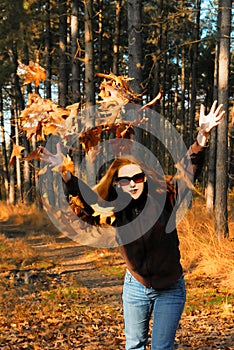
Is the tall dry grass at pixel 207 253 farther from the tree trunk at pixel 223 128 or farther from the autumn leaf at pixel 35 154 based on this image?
the autumn leaf at pixel 35 154

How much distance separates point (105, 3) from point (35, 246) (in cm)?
1213

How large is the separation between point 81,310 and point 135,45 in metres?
5.16

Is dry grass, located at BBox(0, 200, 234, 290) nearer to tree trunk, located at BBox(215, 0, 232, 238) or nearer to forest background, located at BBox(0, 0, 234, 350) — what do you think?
forest background, located at BBox(0, 0, 234, 350)

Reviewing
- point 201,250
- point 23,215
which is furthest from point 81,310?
point 23,215

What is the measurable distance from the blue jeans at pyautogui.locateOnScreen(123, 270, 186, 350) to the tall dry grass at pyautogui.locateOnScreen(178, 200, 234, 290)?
467 cm

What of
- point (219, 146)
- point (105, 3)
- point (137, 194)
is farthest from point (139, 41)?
point (105, 3)

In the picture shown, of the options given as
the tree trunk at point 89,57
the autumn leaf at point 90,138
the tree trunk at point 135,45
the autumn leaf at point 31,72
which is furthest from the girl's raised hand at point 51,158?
the tree trunk at point 89,57

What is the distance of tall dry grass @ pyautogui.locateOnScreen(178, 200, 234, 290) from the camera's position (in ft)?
26.9

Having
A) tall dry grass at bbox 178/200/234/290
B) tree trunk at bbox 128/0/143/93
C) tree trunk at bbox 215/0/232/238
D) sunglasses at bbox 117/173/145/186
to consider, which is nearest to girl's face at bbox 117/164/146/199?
sunglasses at bbox 117/173/145/186

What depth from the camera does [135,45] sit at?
8781mm

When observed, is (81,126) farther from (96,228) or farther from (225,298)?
(225,298)

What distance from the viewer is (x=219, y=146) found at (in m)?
9.16

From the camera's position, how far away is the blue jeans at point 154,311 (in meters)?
2.96

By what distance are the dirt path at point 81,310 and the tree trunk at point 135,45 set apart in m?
3.96
